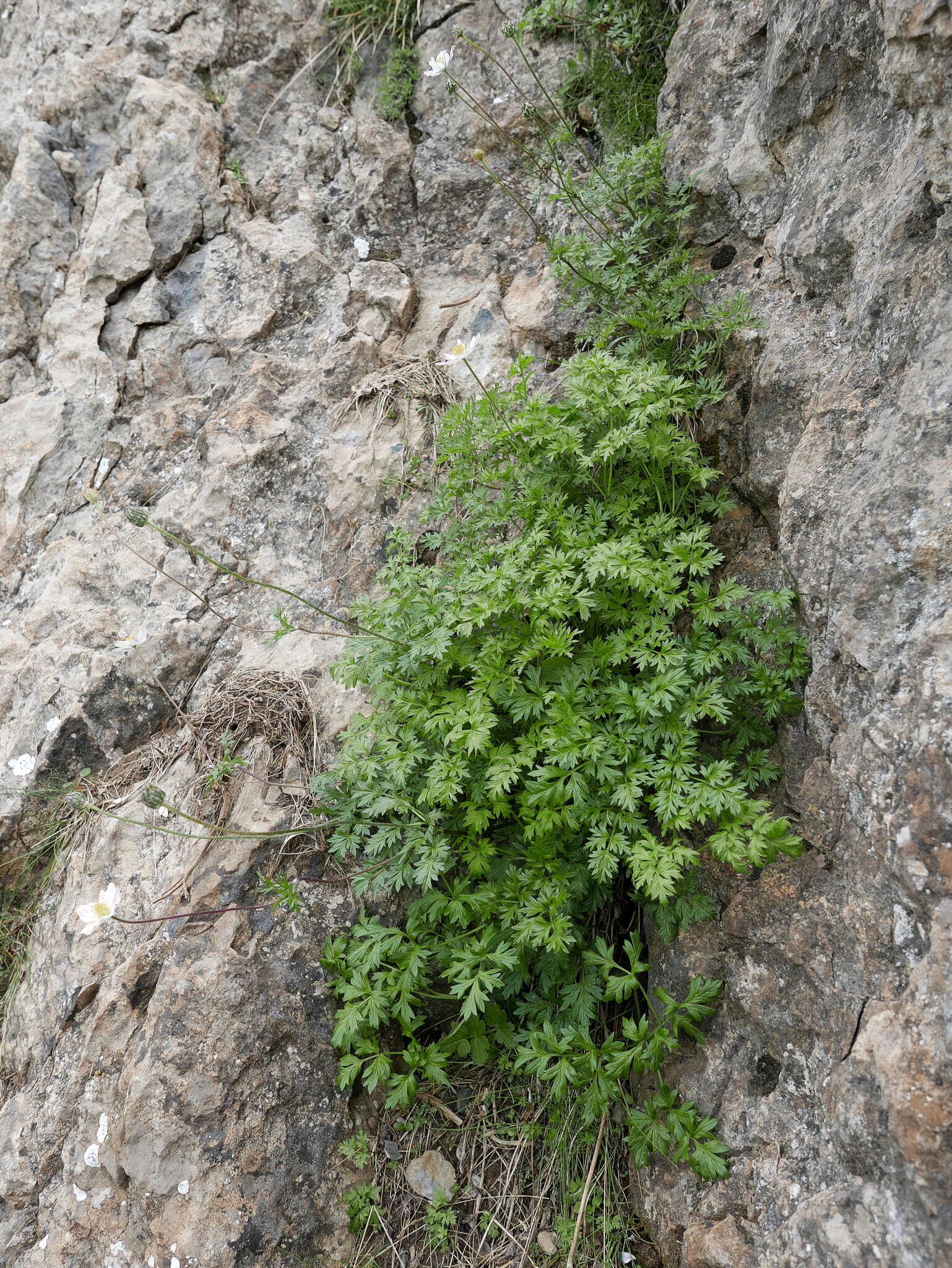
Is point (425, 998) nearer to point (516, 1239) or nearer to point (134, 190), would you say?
point (516, 1239)

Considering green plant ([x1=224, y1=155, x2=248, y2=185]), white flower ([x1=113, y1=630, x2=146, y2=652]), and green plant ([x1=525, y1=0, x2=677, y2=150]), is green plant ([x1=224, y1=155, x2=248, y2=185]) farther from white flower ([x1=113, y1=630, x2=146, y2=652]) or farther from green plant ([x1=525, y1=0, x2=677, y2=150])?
white flower ([x1=113, y1=630, x2=146, y2=652])

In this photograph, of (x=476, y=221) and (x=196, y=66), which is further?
(x=196, y=66)

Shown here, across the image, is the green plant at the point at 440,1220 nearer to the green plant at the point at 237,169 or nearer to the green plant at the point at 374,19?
the green plant at the point at 237,169

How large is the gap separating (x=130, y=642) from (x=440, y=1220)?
2947mm

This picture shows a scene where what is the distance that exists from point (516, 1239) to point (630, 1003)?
2.96 feet

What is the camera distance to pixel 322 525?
14.0 feet

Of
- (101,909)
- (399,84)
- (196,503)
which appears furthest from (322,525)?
(399,84)

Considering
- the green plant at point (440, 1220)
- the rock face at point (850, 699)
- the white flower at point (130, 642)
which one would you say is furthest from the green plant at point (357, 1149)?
the white flower at point (130, 642)

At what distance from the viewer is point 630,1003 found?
2.93 meters

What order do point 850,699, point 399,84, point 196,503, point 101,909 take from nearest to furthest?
point 850,699
point 101,909
point 196,503
point 399,84

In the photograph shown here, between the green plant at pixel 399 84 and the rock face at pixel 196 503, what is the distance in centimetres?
14

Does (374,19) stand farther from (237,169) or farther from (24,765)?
(24,765)

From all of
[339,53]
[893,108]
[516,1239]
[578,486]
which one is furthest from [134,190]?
[516,1239]

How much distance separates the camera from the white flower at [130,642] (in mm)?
4000
